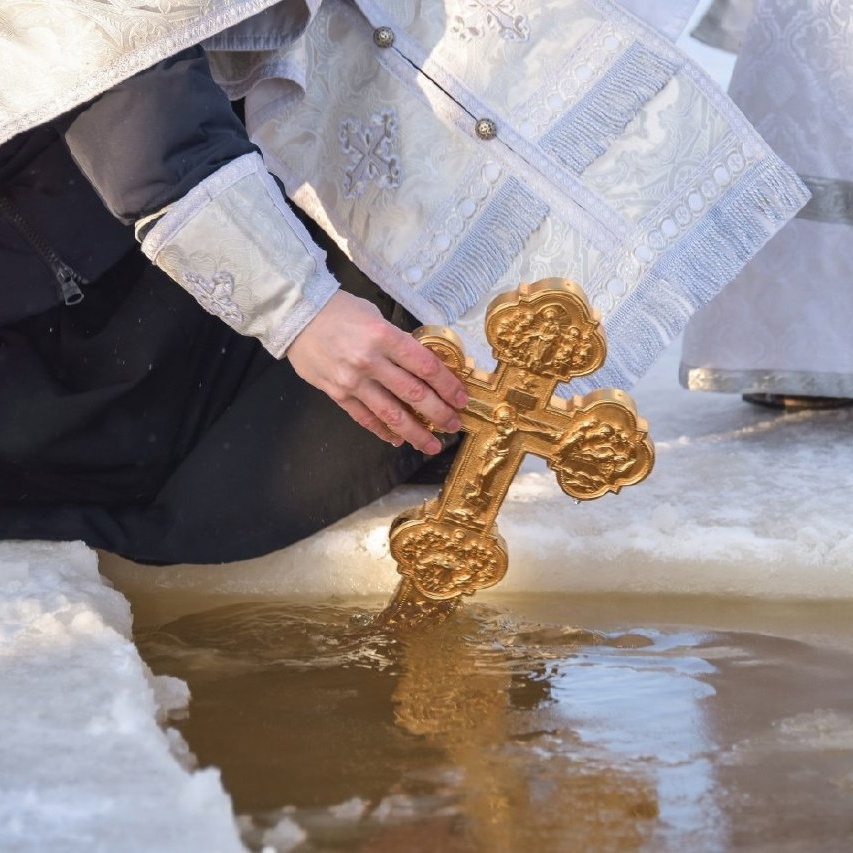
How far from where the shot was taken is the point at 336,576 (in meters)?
1.55

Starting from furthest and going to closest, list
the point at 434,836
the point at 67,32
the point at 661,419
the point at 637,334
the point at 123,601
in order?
the point at 661,419 → the point at 637,334 → the point at 123,601 → the point at 67,32 → the point at 434,836

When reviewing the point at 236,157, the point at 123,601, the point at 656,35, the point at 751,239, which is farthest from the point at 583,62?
the point at 123,601

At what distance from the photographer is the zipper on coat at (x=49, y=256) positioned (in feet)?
4.60

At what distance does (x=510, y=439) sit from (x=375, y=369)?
16 centimetres

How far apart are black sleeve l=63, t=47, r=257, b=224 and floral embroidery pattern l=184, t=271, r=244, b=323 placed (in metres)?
0.07

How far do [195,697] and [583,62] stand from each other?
0.81 m

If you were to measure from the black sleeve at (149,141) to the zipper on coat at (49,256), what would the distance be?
0.64 feet

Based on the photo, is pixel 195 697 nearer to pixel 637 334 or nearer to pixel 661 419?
pixel 637 334

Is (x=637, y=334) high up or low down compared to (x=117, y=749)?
up

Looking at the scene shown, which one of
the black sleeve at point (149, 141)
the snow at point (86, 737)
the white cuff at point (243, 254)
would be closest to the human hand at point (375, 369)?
the white cuff at point (243, 254)

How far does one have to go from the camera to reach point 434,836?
98 cm

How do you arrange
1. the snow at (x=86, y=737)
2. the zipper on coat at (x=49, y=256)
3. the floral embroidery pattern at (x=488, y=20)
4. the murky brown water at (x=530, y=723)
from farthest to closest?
the floral embroidery pattern at (x=488, y=20), the zipper on coat at (x=49, y=256), the murky brown water at (x=530, y=723), the snow at (x=86, y=737)

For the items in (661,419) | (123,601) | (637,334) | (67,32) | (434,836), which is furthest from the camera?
(661,419)

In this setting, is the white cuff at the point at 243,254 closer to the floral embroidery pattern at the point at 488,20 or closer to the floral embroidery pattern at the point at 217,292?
the floral embroidery pattern at the point at 217,292
